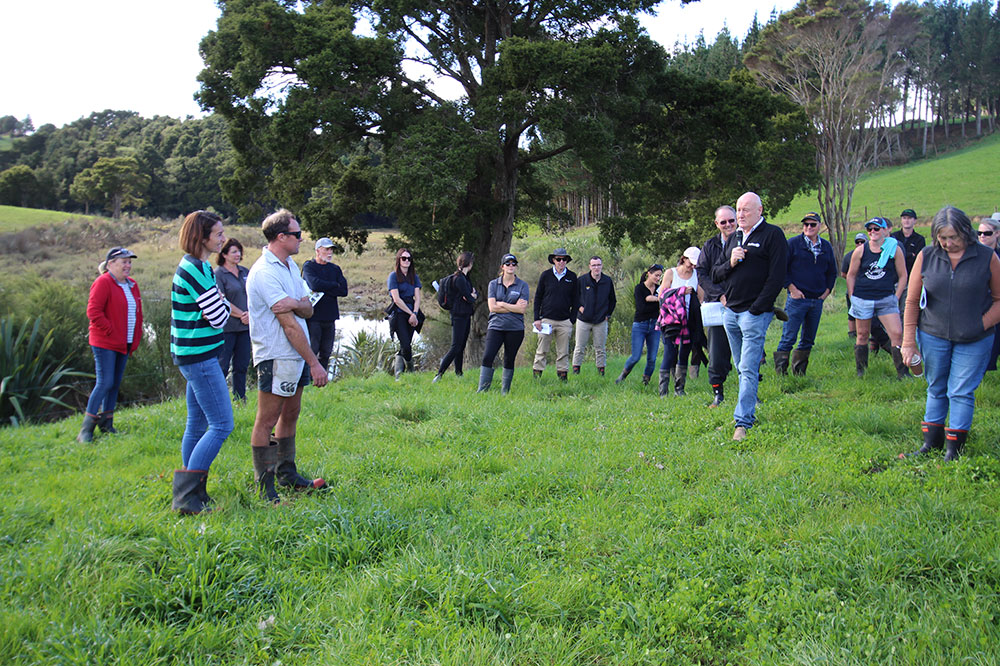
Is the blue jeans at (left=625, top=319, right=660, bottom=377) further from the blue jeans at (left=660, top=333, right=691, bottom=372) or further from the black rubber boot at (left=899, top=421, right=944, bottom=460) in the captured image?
the black rubber boot at (left=899, top=421, right=944, bottom=460)

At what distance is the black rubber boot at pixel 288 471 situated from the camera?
187 inches

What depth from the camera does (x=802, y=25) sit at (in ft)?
72.2

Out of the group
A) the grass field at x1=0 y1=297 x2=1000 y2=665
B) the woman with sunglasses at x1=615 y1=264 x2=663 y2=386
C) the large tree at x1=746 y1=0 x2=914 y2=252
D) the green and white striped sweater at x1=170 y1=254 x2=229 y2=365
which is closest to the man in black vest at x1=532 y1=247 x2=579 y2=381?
the woman with sunglasses at x1=615 y1=264 x2=663 y2=386

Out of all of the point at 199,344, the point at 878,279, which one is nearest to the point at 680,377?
the point at 878,279

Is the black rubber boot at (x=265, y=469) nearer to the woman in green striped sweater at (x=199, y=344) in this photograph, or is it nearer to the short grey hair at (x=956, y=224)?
the woman in green striped sweater at (x=199, y=344)

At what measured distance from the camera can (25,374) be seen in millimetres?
9398

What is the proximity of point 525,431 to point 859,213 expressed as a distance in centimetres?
4172

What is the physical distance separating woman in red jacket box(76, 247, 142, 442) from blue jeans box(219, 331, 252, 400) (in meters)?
1.39

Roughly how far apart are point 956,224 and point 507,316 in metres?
5.27

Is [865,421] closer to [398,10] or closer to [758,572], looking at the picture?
[758,572]

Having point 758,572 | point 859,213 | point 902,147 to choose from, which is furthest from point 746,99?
point 902,147

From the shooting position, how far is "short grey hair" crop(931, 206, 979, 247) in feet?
Result: 15.7

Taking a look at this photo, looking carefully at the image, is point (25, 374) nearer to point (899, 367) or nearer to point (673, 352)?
point (673, 352)

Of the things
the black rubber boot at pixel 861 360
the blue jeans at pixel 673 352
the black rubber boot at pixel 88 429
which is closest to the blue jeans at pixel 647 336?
the blue jeans at pixel 673 352
